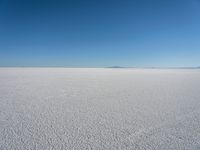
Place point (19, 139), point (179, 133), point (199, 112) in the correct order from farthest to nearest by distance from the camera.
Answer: point (199, 112) → point (179, 133) → point (19, 139)

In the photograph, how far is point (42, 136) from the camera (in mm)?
1913

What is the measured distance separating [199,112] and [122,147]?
2175mm

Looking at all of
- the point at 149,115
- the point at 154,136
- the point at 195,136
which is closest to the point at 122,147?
the point at 154,136

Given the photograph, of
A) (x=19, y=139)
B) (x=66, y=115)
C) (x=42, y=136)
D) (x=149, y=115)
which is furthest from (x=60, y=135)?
(x=149, y=115)

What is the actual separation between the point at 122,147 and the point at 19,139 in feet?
4.31

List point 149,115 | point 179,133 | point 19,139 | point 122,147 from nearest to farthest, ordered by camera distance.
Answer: point 122,147 → point 19,139 → point 179,133 → point 149,115

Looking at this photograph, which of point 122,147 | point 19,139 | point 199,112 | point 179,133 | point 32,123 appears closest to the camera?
point 122,147

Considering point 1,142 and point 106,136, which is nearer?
point 1,142

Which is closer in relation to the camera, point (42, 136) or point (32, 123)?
point (42, 136)

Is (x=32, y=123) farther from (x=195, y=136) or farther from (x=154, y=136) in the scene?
(x=195, y=136)

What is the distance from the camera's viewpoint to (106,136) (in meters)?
1.94

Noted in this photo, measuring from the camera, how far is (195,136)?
6.34 ft

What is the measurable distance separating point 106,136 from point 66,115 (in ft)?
3.62

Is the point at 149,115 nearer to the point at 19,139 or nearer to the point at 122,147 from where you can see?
the point at 122,147
